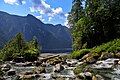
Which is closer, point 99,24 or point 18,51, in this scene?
point 99,24

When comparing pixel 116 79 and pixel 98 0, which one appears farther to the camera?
pixel 98 0

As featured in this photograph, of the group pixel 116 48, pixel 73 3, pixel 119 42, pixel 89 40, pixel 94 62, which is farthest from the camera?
pixel 73 3

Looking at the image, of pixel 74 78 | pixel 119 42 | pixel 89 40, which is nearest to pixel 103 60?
pixel 119 42

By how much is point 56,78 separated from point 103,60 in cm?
2215

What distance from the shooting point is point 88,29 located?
3300 inches

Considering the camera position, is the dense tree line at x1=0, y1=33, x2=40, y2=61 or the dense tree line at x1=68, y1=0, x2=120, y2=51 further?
the dense tree line at x1=0, y1=33, x2=40, y2=61

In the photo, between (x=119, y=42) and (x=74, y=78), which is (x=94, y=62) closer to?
(x=119, y=42)

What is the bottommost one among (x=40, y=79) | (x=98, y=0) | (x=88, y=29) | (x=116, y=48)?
(x=40, y=79)

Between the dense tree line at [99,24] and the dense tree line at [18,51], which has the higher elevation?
the dense tree line at [99,24]

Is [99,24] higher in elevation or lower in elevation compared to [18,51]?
higher

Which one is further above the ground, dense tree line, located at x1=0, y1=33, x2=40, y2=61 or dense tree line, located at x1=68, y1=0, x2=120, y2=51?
dense tree line, located at x1=68, y1=0, x2=120, y2=51

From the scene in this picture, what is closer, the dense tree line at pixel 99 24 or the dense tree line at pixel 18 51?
the dense tree line at pixel 99 24

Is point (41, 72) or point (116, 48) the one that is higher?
point (116, 48)

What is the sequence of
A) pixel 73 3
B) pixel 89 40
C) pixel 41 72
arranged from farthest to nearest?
pixel 73 3 → pixel 89 40 → pixel 41 72
